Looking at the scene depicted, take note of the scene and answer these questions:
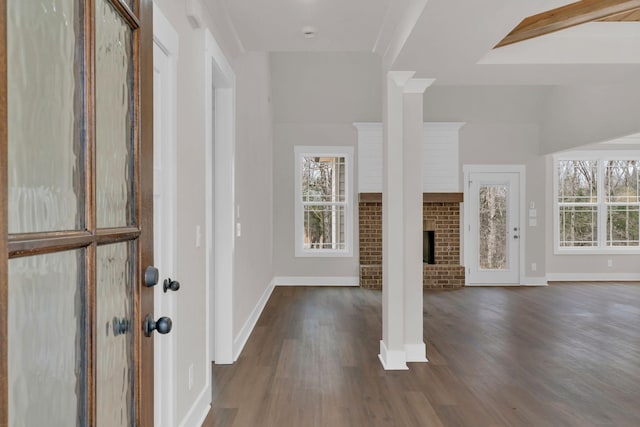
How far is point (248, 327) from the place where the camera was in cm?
405

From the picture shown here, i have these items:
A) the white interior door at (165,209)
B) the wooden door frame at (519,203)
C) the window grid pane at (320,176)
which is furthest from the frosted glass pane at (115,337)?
the wooden door frame at (519,203)

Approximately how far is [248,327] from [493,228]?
4.97m

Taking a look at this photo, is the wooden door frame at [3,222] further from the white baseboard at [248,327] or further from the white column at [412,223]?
A: the white column at [412,223]

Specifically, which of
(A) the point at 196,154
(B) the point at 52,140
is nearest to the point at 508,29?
(A) the point at 196,154

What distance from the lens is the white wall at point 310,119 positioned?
6465 millimetres

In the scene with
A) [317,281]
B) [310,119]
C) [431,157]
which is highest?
[310,119]

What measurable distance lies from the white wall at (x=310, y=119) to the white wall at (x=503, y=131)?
121cm

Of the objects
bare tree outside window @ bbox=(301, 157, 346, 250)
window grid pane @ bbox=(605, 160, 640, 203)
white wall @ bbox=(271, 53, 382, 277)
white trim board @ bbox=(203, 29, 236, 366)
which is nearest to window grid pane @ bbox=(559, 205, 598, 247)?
window grid pane @ bbox=(605, 160, 640, 203)

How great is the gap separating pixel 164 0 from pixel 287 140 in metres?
5.13

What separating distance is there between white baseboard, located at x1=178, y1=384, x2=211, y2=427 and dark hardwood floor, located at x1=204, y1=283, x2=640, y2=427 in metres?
0.06

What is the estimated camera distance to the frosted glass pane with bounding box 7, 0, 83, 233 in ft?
2.15

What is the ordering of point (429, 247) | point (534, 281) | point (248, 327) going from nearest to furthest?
point (248, 327) → point (534, 281) → point (429, 247)

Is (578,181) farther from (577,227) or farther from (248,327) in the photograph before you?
(248,327)

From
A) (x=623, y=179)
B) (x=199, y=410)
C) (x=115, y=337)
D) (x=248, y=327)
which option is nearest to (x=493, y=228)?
(x=623, y=179)
